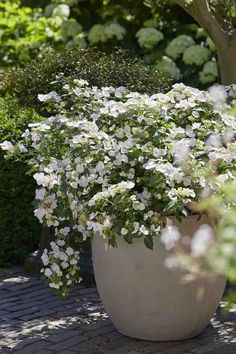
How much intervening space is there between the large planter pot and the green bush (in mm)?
1644

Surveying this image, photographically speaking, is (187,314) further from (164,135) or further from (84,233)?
(164,135)

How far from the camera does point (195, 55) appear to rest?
29.8ft

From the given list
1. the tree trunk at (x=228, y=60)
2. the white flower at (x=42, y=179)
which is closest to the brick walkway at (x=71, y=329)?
the white flower at (x=42, y=179)

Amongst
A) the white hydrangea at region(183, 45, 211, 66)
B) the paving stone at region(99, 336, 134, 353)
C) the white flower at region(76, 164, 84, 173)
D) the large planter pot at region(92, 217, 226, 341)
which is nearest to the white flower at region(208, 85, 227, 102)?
the large planter pot at region(92, 217, 226, 341)

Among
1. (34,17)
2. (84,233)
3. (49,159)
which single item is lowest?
A: (84,233)

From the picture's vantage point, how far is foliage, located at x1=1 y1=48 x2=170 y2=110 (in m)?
6.20

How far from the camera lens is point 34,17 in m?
9.95

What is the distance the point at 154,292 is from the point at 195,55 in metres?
5.51

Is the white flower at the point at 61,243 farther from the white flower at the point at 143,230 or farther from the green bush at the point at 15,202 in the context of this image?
the green bush at the point at 15,202

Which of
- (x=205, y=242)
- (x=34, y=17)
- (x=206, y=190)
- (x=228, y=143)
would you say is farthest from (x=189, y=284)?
(x=34, y=17)

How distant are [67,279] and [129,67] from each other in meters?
2.51

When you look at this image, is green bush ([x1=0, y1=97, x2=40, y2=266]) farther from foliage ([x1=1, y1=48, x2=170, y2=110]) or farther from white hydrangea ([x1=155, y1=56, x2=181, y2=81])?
white hydrangea ([x1=155, y1=56, x2=181, y2=81])

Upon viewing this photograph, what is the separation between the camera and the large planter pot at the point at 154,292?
3971 mm

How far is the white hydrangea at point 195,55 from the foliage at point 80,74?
2.38 m
